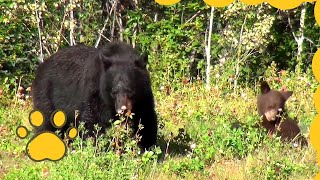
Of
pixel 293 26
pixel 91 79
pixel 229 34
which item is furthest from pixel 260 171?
pixel 293 26

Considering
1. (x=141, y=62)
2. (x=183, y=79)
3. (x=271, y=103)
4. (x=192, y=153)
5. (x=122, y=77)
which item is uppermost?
(x=141, y=62)

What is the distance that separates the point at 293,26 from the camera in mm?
15148

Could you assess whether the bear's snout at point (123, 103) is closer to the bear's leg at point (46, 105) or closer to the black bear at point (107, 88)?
the black bear at point (107, 88)

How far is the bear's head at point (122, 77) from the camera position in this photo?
6918mm

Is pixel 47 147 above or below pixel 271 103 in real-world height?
below

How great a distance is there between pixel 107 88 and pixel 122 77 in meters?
0.27

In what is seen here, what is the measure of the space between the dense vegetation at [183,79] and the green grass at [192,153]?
0.01 metres

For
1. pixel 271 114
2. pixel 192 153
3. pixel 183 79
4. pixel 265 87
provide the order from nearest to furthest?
pixel 192 153 → pixel 271 114 → pixel 265 87 → pixel 183 79

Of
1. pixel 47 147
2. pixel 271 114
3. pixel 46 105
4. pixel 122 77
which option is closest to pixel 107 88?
pixel 122 77

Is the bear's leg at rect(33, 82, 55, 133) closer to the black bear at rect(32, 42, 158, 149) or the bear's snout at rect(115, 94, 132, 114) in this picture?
the black bear at rect(32, 42, 158, 149)

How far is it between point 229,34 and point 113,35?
223 cm

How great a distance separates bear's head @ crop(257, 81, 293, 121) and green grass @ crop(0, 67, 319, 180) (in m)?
0.42

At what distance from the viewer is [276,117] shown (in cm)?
830

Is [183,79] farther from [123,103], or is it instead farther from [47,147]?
[47,147]
